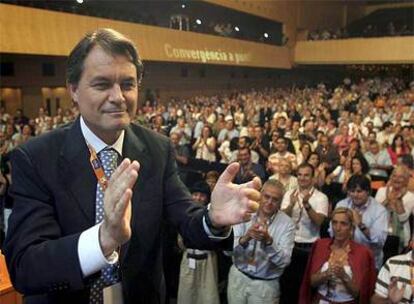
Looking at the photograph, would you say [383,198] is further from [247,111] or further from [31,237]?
[247,111]

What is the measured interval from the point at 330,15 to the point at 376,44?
6.43m

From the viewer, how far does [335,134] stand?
875 cm

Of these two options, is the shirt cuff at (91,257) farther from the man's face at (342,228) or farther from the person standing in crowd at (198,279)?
the person standing in crowd at (198,279)

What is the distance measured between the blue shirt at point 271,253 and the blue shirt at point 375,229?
0.71 m

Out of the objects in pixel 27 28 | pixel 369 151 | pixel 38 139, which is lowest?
pixel 369 151

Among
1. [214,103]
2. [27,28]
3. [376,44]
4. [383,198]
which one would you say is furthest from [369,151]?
[376,44]

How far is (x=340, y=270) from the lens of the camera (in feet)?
10.5

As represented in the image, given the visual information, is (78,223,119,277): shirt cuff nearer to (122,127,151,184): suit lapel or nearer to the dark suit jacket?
the dark suit jacket

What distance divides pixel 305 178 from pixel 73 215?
3.57 m

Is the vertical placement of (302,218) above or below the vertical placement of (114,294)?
below

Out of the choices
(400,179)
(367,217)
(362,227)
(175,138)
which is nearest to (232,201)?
(362,227)

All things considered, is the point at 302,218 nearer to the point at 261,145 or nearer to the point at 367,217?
the point at 367,217

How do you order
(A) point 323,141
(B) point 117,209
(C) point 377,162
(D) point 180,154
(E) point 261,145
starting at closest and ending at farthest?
1. (B) point 117,209
2. (C) point 377,162
3. (A) point 323,141
4. (E) point 261,145
5. (D) point 180,154

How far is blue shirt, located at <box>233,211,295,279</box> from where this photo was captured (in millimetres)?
3527
